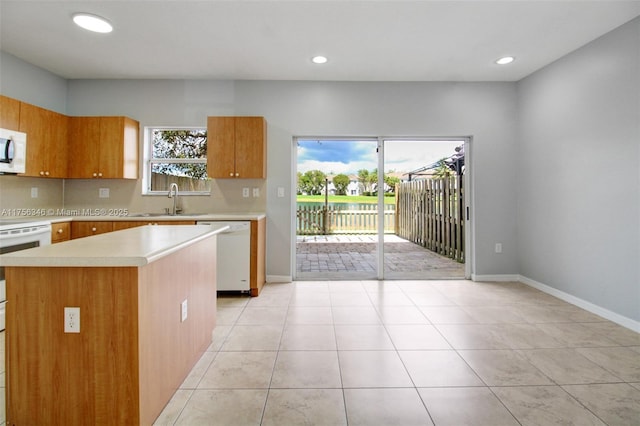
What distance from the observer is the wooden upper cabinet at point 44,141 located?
319 centimetres

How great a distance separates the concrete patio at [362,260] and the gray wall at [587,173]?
49.7 inches

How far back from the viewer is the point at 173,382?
1.70 meters

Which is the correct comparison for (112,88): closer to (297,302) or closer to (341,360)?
(297,302)

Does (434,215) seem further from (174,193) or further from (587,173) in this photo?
(174,193)

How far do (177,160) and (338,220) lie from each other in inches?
105

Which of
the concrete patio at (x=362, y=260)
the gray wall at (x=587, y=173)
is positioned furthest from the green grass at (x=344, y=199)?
the gray wall at (x=587, y=173)

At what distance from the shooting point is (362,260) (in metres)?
5.26

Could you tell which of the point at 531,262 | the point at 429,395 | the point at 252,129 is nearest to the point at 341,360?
the point at 429,395

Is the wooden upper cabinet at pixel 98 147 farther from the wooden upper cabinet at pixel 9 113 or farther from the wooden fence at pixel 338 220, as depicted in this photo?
the wooden fence at pixel 338 220

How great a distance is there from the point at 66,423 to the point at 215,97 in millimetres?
3620

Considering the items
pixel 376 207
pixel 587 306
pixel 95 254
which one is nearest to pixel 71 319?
pixel 95 254

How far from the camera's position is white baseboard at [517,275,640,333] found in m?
2.67

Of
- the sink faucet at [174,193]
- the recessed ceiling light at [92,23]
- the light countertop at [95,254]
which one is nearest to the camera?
the light countertop at [95,254]

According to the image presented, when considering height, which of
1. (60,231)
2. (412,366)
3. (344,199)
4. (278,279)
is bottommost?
(412,366)
